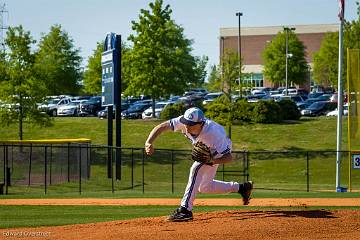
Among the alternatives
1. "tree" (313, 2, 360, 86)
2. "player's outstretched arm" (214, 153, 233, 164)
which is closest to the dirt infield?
"player's outstretched arm" (214, 153, 233, 164)

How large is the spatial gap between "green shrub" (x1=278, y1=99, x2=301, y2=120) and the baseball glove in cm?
4272

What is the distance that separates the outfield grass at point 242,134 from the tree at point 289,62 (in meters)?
32.4

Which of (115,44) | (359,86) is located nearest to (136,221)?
(359,86)

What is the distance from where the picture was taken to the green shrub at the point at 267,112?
168 feet

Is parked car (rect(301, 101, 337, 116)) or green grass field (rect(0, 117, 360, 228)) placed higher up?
parked car (rect(301, 101, 337, 116))

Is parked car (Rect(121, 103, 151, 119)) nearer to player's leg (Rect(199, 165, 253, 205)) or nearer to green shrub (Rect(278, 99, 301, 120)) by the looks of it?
green shrub (Rect(278, 99, 301, 120))

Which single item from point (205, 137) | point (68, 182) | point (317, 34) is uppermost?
point (317, 34)

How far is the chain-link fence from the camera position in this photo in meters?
30.2

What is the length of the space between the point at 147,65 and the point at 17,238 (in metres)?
42.6

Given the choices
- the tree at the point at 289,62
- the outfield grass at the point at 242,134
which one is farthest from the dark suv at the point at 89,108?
the tree at the point at 289,62

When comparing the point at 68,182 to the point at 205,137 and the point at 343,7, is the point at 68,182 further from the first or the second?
the point at 205,137

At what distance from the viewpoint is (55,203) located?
2141cm

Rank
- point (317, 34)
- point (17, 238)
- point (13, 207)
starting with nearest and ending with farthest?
point (17, 238) < point (13, 207) < point (317, 34)

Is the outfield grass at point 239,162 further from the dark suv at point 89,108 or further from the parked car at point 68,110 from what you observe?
the parked car at point 68,110
